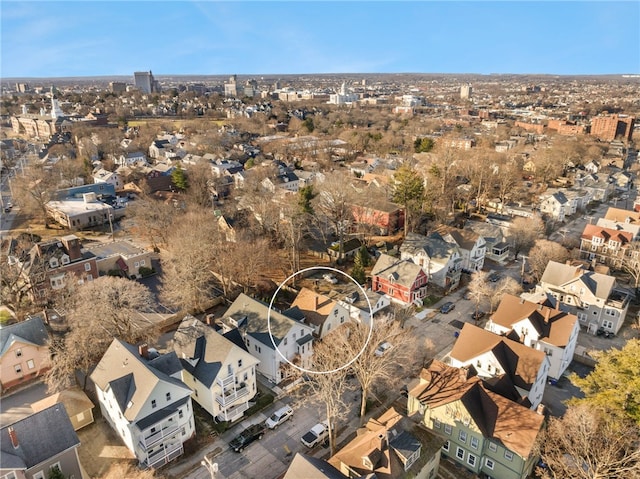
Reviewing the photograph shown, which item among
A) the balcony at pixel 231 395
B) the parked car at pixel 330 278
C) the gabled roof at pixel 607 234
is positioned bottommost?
the parked car at pixel 330 278

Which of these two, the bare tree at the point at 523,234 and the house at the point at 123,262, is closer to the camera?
the house at the point at 123,262

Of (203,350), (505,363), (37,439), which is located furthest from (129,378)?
(505,363)

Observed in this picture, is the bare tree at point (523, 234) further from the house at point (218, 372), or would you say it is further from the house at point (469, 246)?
the house at point (218, 372)

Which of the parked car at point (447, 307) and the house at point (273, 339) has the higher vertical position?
the house at point (273, 339)

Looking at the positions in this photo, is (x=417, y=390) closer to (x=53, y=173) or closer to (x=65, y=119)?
(x=53, y=173)

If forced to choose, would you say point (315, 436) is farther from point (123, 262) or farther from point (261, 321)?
point (123, 262)

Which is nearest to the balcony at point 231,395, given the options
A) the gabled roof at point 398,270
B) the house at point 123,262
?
the gabled roof at point 398,270

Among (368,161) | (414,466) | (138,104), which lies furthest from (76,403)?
(138,104)
